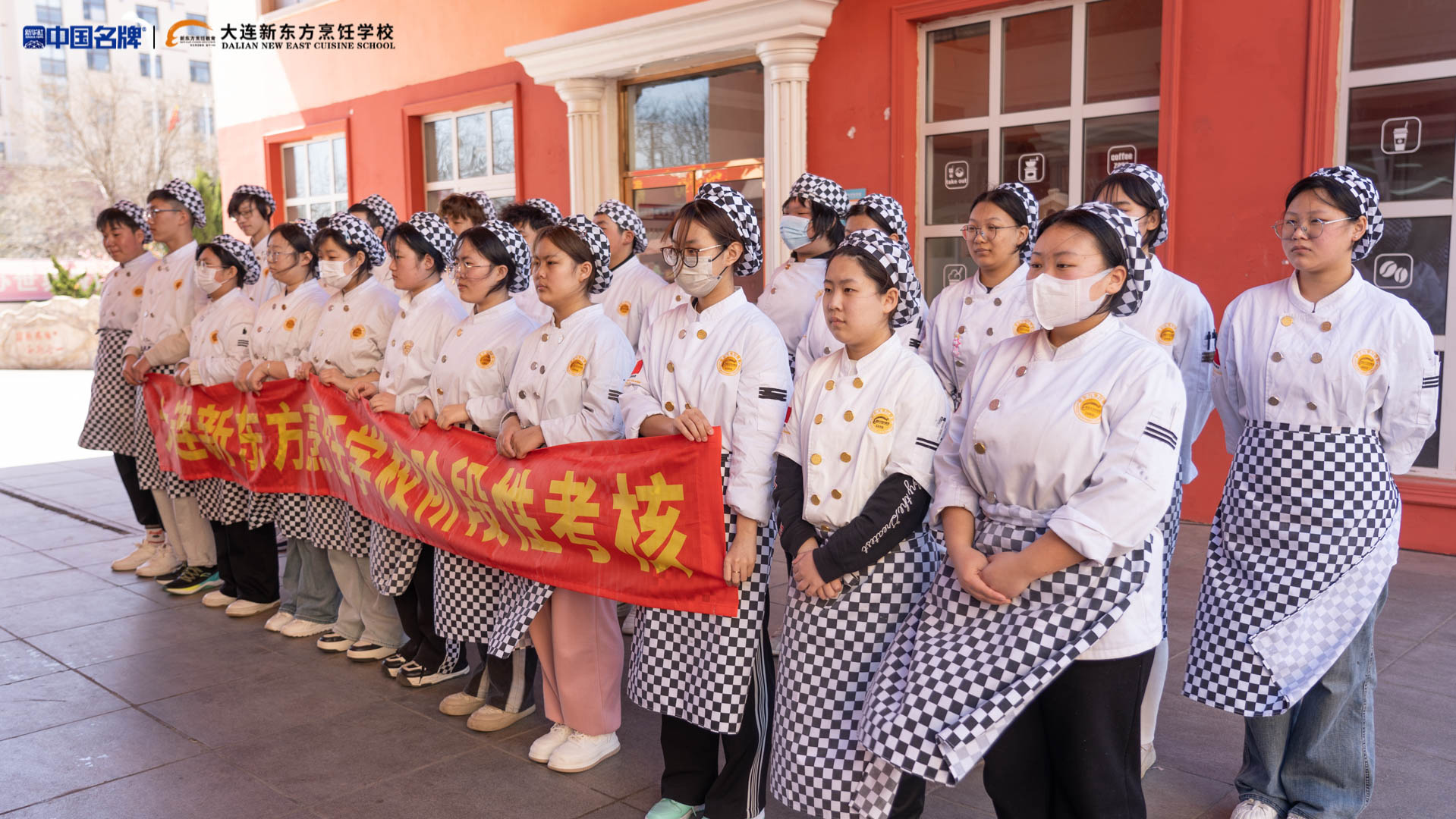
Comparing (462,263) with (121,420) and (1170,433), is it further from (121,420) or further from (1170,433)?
(121,420)

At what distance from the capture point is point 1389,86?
623cm

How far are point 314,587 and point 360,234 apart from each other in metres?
1.72

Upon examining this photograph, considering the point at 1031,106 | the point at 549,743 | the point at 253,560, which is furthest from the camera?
the point at 1031,106

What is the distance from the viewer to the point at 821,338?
4.60m

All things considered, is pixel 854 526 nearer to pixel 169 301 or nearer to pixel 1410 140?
pixel 169 301

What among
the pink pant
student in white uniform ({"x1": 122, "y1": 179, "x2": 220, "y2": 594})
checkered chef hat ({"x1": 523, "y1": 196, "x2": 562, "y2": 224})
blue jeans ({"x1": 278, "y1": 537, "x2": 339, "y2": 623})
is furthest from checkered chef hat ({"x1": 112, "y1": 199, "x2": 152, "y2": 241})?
the pink pant

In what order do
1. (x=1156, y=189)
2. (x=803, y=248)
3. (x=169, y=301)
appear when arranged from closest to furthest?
(x=1156, y=189) → (x=803, y=248) → (x=169, y=301)

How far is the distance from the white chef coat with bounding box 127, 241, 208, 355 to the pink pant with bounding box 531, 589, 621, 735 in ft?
11.3

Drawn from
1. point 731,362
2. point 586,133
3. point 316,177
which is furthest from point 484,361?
point 316,177

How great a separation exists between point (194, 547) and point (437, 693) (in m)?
2.47

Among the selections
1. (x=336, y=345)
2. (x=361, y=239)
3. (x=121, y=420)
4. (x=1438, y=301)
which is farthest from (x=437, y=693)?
(x=1438, y=301)

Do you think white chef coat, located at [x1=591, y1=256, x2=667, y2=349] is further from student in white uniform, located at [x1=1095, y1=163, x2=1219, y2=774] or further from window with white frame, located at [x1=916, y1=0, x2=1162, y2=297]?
Result: window with white frame, located at [x1=916, y1=0, x2=1162, y2=297]

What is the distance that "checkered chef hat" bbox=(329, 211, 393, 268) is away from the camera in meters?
5.02

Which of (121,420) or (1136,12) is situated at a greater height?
(1136,12)
